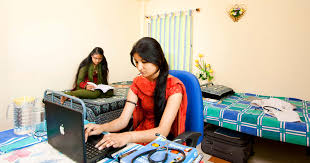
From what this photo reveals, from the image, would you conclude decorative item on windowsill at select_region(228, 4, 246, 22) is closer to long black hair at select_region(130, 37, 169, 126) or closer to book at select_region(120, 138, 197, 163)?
long black hair at select_region(130, 37, 169, 126)

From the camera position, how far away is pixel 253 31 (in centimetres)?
274

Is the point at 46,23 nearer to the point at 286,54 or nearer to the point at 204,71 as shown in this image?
the point at 204,71

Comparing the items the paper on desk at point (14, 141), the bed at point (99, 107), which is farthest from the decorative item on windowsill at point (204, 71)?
the paper on desk at point (14, 141)

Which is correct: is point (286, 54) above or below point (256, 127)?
above

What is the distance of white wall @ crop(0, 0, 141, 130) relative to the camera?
2453 mm

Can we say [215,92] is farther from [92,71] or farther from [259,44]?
[92,71]

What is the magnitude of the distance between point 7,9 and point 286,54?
147 inches

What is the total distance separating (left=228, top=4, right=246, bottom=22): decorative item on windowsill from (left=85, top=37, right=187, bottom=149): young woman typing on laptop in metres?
2.10

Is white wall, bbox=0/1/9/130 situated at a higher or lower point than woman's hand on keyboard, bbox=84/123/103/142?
higher

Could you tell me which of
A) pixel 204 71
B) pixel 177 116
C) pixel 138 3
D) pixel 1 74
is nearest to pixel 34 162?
pixel 177 116

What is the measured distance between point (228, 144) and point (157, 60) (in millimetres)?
1481

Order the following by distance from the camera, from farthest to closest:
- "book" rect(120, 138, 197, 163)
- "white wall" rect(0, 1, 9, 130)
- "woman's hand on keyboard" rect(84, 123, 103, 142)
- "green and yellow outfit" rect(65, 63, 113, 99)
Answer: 1. "green and yellow outfit" rect(65, 63, 113, 99)
2. "white wall" rect(0, 1, 9, 130)
3. "woman's hand on keyboard" rect(84, 123, 103, 142)
4. "book" rect(120, 138, 197, 163)

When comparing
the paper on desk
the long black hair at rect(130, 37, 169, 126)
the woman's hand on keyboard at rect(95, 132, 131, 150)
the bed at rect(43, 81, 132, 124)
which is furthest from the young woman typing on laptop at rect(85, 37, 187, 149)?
the bed at rect(43, 81, 132, 124)

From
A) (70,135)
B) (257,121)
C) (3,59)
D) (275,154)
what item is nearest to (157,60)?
(70,135)
